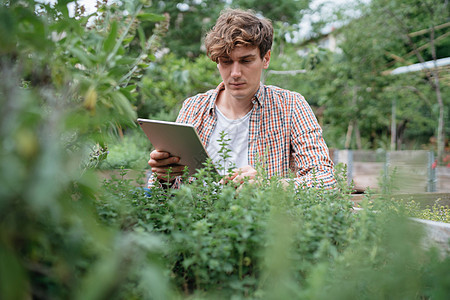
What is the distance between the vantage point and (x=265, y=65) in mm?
2641

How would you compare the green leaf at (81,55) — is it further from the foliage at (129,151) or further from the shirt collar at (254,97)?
the foliage at (129,151)

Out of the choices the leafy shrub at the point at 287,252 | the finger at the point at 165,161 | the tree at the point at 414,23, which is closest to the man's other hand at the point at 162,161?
the finger at the point at 165,161

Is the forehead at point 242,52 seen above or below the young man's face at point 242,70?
above

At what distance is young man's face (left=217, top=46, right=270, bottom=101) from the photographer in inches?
90.0

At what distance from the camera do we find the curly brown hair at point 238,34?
2234 millimetres

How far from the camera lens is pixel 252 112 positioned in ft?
8.38

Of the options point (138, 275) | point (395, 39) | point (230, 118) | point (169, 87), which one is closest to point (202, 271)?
point (138, 275)

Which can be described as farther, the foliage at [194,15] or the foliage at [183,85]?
the foliage at [194,15]

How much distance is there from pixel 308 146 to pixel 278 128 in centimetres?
34

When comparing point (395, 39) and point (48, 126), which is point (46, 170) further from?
point (395, 39)

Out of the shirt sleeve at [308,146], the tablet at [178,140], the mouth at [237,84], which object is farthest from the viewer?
the mouth at [237,84]

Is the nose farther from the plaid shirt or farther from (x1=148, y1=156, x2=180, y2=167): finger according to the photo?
(x1=148, y1=156, x2=180, y2=167): finger

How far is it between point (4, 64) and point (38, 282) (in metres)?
0.40

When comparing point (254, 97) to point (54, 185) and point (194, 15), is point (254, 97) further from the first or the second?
point (194, 15)
